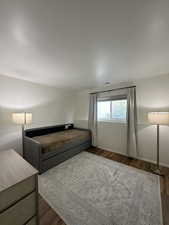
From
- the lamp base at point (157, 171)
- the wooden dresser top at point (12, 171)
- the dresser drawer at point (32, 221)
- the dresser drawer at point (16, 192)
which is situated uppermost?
the wooden dresser top at point (12, 171)

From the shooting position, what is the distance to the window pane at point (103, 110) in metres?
3.66

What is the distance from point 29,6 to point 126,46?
1234 millimetres

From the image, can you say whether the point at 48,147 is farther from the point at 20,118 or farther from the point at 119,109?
the point at 119,109

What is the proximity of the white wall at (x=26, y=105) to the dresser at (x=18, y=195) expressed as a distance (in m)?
1.84

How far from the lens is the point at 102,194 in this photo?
1.65 m

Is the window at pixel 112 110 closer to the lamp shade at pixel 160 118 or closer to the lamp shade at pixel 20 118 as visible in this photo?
the lamp shade at pixel 160 118

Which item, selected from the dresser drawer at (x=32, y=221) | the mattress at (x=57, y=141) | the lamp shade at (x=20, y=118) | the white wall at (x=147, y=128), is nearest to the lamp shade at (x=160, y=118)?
the white wall at (x=147, y=128)

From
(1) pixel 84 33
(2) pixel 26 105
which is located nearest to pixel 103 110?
(2) pixel 26 105

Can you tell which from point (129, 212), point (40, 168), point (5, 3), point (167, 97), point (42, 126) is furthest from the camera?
point (42, 126)

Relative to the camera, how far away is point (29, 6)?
89cm

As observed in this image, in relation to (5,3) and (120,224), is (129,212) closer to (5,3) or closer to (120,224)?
(120,224)

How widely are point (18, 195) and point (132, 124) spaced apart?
9.39 ft

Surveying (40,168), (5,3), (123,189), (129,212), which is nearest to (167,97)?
(123,189)

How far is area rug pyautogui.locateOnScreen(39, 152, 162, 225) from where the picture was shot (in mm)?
1295
